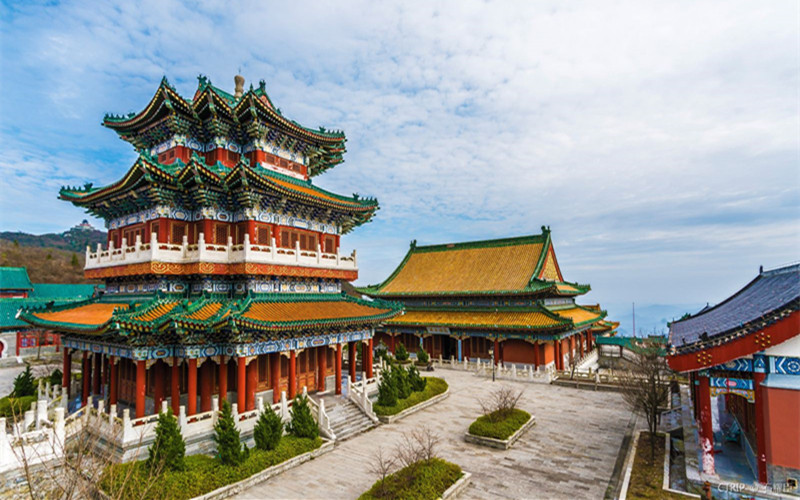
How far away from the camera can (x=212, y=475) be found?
1370cm

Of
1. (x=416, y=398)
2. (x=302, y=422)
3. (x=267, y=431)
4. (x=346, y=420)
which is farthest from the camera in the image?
(x=416, y=398)

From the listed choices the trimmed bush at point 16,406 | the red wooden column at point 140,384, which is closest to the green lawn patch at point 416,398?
the red wooden column at point 140,384

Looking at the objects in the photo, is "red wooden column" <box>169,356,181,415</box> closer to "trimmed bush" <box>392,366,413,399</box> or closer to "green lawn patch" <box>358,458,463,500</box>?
"green lawn patch" <box>358,458,463,500</box>

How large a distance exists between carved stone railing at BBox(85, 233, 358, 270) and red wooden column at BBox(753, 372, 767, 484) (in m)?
18.3

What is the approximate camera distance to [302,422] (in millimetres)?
17297

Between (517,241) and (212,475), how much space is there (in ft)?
115

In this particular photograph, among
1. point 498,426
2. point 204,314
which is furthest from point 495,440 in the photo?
point 204,314

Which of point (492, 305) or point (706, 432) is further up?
point (492, 305)

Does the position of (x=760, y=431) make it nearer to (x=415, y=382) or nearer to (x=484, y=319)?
(x=415, y=382)

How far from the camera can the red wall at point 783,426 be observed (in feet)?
38.3

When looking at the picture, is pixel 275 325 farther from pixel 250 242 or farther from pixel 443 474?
pixel 443 474

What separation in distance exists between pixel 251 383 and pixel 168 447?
17.1 feet

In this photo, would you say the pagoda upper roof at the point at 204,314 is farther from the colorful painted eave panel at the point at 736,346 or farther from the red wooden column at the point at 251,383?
the colorful painted eave panel at the point at 736,346

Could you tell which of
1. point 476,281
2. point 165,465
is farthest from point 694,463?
point 476,281
